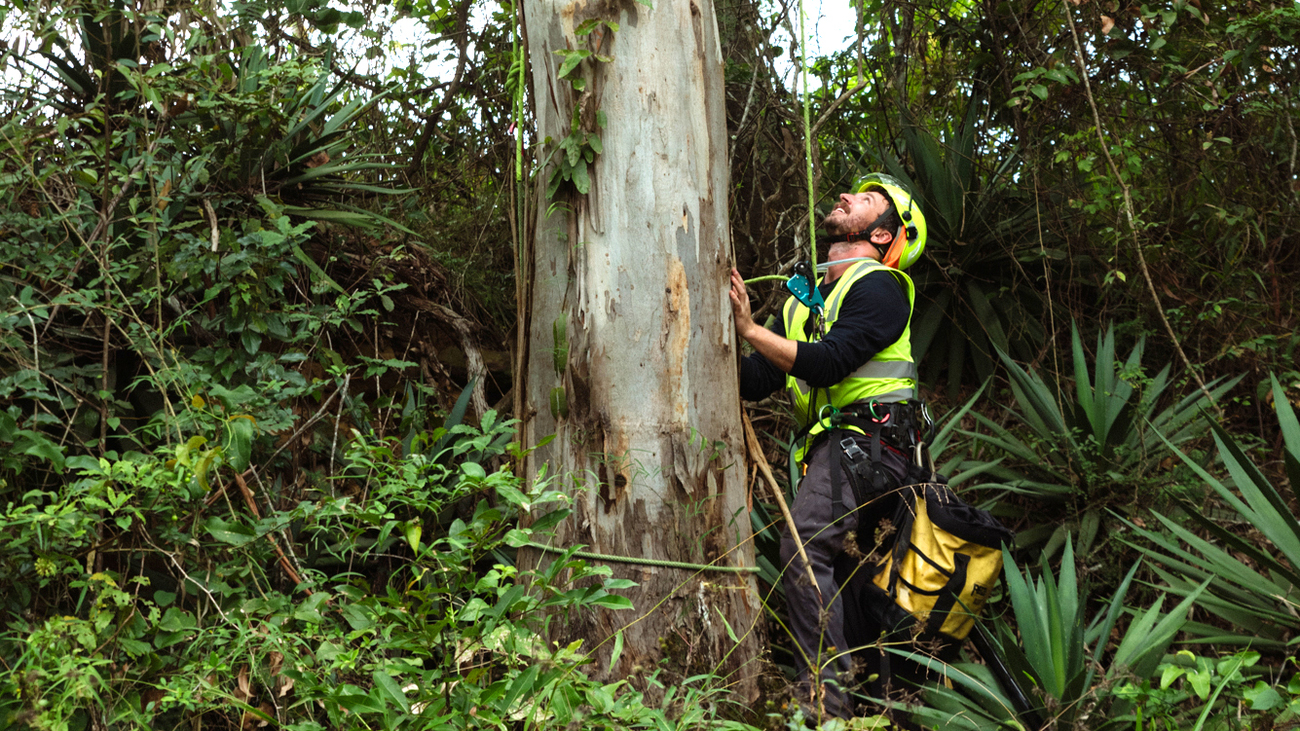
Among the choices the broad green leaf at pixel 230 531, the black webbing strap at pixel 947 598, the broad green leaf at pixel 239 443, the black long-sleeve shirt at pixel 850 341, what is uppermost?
the black long-sleeve shirt at pixel 850 341

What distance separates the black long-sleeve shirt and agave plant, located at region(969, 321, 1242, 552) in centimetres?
151

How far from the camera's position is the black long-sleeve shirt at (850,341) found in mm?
2992

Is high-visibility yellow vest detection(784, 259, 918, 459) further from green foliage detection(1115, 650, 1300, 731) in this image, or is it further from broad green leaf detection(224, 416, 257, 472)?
broad green leaf detection(224, 416, 257, 472)

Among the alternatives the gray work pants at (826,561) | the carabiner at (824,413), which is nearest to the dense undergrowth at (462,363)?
the gray work pants at (826,561)

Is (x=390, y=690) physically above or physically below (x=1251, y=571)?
above

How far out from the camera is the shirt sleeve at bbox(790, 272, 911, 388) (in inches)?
118

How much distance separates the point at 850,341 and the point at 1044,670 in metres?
1.17

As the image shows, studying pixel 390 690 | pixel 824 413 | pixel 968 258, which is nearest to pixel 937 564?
pixel 824 413

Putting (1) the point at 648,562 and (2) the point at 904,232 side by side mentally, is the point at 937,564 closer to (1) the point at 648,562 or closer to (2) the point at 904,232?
(1) the point at 648,562

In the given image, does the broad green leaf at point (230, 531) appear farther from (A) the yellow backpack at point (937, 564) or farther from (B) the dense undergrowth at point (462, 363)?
(A) the yellow backpack at point (937, 564)

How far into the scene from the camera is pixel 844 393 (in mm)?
3266

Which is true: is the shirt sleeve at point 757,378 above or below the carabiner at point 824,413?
above

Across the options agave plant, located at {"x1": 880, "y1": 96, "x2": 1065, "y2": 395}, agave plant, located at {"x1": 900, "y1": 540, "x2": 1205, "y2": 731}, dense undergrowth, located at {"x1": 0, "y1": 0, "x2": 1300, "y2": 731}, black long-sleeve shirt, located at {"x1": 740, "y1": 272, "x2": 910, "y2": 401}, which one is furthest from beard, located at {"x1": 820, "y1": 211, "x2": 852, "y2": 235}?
agave plant, located at {"x1": 880, "y1": 96, "x2": 1065, "y2": 395}

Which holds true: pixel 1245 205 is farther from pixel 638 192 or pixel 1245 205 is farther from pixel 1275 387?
pixel 638 192
